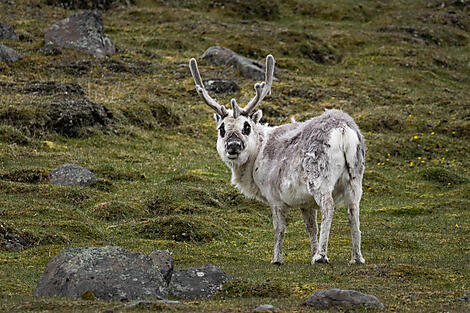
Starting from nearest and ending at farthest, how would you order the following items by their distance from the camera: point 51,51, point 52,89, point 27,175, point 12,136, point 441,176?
point 27,175 < point 12,136 < point 441,176 < point 52,89 < point 51,51

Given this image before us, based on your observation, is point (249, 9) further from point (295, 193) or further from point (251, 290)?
point (251, 290)

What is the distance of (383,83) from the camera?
48.7 m

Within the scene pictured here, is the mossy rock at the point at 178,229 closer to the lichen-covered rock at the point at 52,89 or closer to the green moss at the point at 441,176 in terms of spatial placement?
the green moss at the point at 441,176

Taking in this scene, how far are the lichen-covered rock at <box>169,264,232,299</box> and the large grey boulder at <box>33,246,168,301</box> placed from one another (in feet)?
1.67

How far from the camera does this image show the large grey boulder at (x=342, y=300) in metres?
10.1

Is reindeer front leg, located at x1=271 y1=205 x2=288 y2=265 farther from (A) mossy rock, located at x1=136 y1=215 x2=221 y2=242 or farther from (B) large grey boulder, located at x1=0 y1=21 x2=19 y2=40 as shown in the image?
(B) large grey boulder, located at x1=0 y1=21 x2=19 y2=40

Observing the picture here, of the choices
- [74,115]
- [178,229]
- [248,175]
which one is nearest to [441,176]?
[178,229]

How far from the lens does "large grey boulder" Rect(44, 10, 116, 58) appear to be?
46.8 meters

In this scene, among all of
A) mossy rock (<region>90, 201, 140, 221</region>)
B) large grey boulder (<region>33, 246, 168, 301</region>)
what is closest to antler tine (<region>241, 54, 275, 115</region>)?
large grey boulder (<region>33, 246, 168, 301</region>)

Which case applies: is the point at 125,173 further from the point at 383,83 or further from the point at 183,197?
the point at 383,83

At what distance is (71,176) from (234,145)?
10637 millimetres

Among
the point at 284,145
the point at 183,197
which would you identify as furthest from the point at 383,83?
the point at 284,145

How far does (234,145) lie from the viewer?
52.4ft

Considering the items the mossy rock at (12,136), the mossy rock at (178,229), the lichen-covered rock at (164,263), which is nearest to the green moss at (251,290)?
the lichen-covered rock at (164,263)
